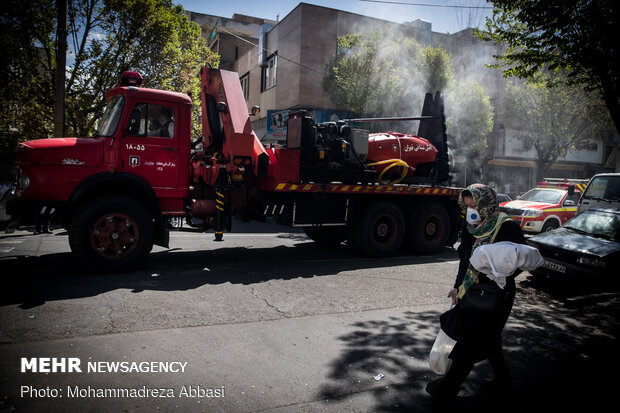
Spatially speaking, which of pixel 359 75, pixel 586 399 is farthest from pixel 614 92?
pixel 359 75

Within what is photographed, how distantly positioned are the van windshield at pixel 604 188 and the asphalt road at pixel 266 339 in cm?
418

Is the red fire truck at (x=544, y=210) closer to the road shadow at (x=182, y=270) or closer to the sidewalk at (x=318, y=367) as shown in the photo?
the road shadow at (x=182, y=270)

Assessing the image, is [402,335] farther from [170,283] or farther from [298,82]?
[298,82]

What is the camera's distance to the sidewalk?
309 cm

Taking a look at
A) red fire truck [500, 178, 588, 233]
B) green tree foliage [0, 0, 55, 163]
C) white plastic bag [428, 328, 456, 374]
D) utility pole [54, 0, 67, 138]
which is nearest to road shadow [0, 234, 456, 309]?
white plastic bag [428, 328, 456, 374]

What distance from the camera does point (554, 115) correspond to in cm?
2506

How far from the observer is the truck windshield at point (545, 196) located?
45.0 ft

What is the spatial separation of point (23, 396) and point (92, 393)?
0.46 metres

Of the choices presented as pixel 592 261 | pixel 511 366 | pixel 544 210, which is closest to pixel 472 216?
pixel 511 366

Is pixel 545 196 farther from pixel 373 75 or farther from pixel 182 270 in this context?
pixel 182 270

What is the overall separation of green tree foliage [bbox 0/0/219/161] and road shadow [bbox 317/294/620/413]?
13.6 m

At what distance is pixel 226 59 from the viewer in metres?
35.8

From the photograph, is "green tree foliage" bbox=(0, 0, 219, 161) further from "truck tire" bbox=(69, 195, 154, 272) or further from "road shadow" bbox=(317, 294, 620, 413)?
"road shadow" bbox=(317, 294, 620, 413)

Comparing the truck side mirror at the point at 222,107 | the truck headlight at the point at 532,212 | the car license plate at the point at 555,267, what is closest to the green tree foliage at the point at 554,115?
the truck headlight at the point at 532,212
